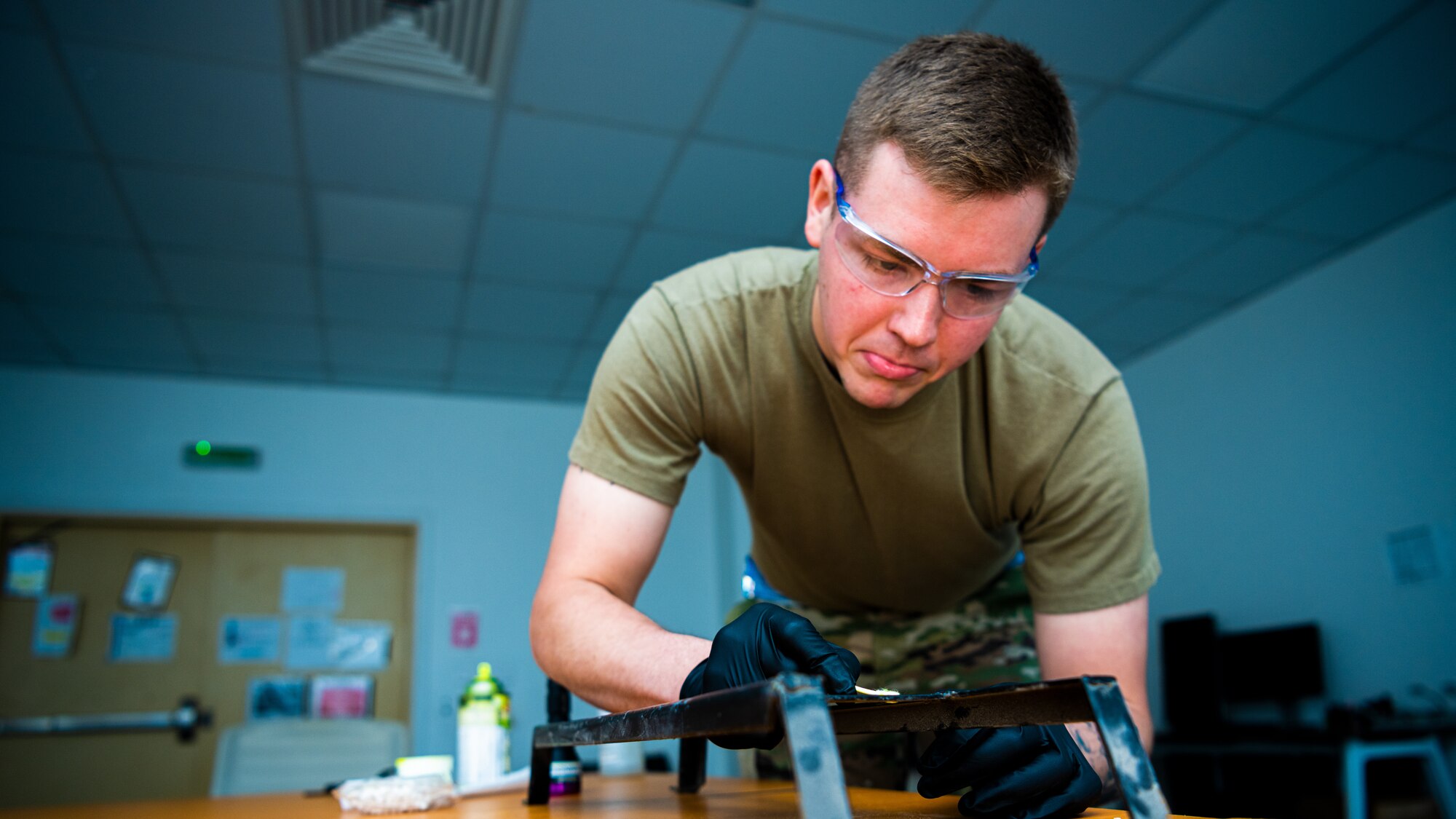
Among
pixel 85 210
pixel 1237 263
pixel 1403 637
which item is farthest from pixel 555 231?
pixel 1403 637

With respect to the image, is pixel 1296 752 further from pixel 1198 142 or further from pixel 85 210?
pixel 85 210

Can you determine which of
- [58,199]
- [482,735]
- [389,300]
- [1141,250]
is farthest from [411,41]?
[1141,250]

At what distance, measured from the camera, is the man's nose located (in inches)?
34.3

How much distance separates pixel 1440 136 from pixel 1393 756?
6.65 feet

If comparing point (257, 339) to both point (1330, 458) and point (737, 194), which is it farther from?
point (1330, 458)

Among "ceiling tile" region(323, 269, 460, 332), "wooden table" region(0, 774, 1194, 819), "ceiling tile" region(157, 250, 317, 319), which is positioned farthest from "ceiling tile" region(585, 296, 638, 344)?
"wooden table" region(0, 774, 1194, 819)

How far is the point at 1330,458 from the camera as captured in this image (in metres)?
3.73

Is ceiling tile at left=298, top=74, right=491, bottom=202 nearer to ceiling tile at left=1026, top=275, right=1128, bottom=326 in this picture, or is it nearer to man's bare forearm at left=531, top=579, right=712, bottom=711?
man's bare forearm at left=531, top=579, right=712, bottom=711

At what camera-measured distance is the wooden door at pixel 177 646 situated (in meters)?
4.13

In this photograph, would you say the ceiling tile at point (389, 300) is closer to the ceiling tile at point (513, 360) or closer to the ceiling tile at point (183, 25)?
the ceiling tile at point (513, 360)

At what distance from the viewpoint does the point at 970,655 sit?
1.38 m

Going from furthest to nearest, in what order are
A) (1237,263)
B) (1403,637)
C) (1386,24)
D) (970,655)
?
(1237,263)
(1403,637)
(1386,24)
(970,655)

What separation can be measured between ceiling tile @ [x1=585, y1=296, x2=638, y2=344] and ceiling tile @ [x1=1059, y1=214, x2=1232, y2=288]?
1814mm

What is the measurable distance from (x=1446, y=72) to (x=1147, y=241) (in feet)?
3.44
